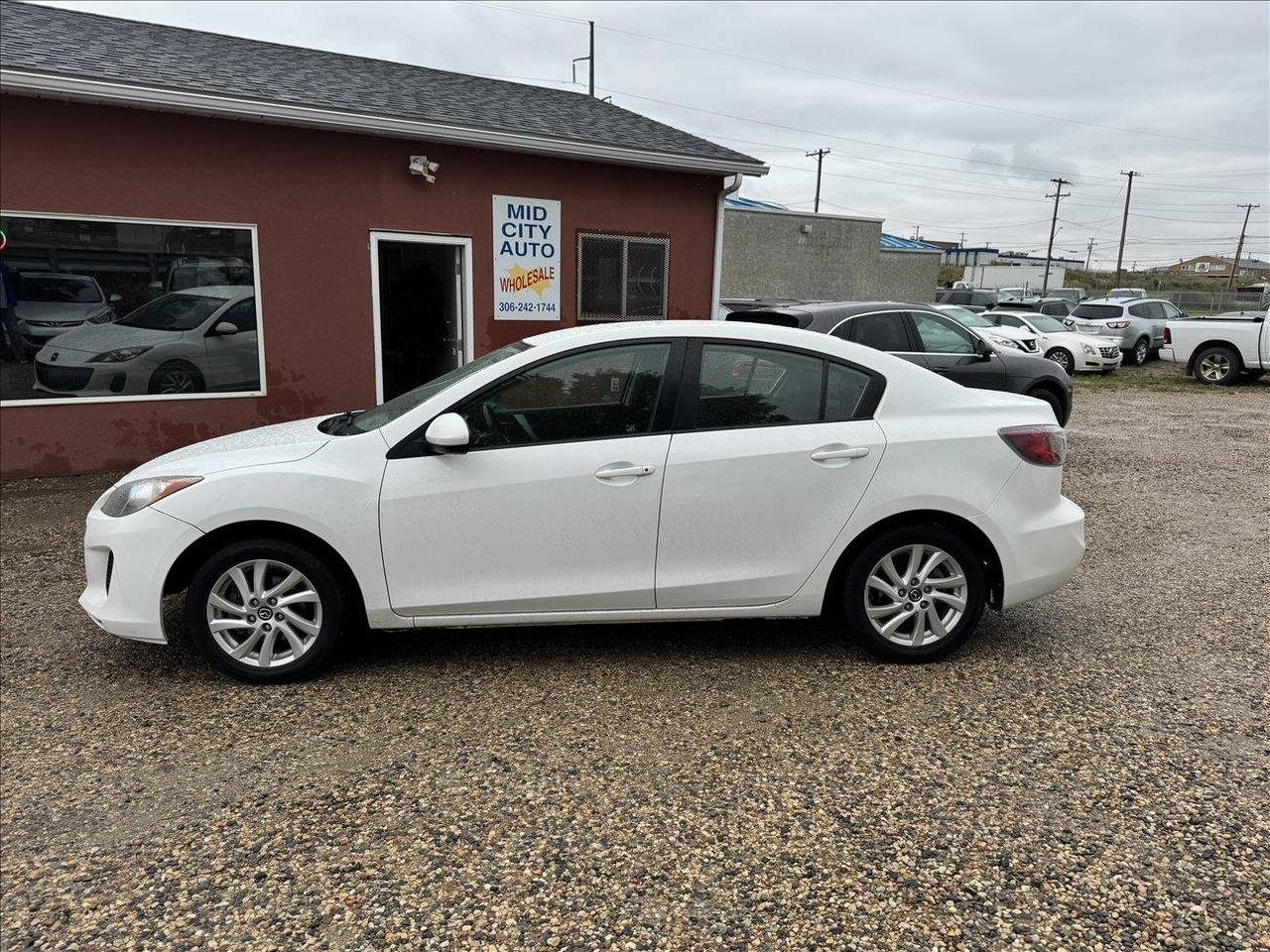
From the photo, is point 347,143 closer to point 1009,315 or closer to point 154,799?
point 154,799

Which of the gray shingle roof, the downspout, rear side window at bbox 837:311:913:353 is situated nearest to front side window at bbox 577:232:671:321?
the downspout

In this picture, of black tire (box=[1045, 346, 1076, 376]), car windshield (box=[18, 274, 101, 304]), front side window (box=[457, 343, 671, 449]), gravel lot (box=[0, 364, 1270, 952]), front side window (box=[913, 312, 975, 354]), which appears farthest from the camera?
black tire (box=[1045, 346, 1076, 376])

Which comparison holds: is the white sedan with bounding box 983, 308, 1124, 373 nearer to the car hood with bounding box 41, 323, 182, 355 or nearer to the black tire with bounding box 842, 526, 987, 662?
the black tire with bounding box 842, 526, 987, 662

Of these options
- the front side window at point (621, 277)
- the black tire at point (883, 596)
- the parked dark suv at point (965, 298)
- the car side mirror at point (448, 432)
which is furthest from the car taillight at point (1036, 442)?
the parked dark suv at point (965, 298)

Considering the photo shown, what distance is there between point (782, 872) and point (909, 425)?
7.11 ft

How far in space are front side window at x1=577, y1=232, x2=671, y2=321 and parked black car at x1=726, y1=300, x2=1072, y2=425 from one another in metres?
1.27

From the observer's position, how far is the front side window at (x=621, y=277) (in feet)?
32.8

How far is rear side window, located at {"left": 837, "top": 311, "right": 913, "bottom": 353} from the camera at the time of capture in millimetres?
8773

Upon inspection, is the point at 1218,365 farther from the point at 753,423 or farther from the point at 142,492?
the point at 142,492

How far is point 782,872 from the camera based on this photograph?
8.70 feet

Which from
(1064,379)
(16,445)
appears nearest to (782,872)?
(16,445)

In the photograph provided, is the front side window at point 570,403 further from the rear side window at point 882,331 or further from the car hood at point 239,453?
the rear side window at point 882,331

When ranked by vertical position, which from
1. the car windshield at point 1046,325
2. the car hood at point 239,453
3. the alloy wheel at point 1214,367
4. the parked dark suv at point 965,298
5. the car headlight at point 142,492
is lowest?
the alloy wheel at point 1214,367

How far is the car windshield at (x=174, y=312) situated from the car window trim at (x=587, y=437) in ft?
18.0
